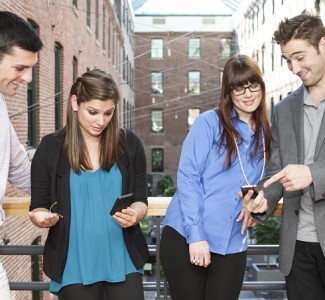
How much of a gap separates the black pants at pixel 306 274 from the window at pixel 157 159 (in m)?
Answer: 37.8

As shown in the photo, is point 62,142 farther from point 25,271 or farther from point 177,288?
point 25,271

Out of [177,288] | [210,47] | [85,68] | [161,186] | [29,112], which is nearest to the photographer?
[177,288]

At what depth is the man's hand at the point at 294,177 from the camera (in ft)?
7.82

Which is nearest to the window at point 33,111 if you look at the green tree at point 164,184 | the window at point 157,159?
the green tree at point 164,184

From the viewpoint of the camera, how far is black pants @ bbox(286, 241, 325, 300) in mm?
2607

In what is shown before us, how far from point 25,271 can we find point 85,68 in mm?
8978

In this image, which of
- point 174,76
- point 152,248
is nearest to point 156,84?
point 174,76

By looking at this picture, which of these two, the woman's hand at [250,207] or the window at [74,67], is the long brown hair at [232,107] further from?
the window at [74,67]

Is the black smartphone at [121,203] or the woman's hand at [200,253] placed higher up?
the black smartphone at [121,203]

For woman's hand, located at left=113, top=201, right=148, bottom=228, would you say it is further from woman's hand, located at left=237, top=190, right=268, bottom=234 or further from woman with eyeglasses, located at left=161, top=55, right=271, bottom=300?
woman's hand, located at left=237, top=190, right=268, bottom=234

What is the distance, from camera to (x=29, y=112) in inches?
426

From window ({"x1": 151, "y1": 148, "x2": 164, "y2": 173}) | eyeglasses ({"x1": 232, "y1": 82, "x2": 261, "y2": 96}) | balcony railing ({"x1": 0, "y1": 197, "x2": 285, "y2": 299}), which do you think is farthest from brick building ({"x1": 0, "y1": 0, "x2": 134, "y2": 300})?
window ({"x1": 151, "y1": 148, "x2": 164, "y2": 173})

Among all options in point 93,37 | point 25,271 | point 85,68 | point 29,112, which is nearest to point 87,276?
point 25,271

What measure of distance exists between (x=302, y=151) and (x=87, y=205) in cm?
113
